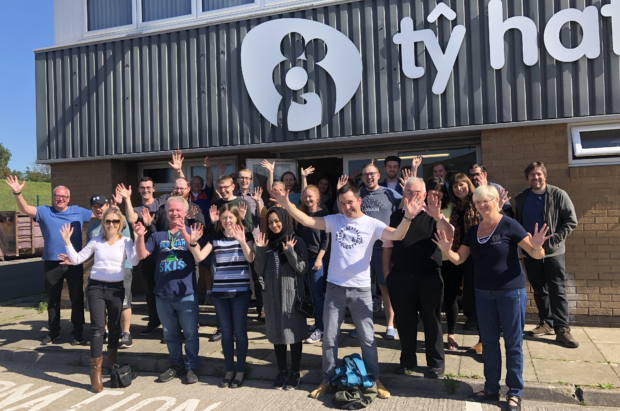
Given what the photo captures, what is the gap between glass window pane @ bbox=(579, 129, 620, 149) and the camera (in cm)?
618

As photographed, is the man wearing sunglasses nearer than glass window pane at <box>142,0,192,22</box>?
Yes

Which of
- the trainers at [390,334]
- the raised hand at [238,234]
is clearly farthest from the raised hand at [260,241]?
the trainers at [390,334]

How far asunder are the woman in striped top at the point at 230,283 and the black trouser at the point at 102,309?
1.06 metres

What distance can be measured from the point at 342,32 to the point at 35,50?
598cm

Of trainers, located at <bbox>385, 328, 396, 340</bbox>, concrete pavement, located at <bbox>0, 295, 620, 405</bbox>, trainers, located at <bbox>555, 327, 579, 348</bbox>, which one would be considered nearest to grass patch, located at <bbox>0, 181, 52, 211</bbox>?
concrete pavement, located at <bbox>0, 295, 620, 405</bbox>

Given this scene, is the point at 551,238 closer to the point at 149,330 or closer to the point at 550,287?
the point at 550,287

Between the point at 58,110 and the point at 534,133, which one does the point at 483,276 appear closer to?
the point at 534,133

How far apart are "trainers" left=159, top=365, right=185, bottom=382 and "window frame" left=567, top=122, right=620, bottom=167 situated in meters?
5.59

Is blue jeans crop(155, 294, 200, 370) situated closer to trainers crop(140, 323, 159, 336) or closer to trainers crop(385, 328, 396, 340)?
Answer: trainers crop(140, 323, 159, 336)

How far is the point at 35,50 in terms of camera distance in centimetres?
875

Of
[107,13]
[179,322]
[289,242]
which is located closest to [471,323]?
[289,242]

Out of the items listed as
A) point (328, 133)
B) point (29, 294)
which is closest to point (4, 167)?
point (29, 294)

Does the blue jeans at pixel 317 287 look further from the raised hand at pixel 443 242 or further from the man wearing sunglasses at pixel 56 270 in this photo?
the man wearing sunglasses at pixel 56 270

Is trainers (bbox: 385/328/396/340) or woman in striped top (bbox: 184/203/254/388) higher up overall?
woman in striped top (bbox: 184/203/254/388)
